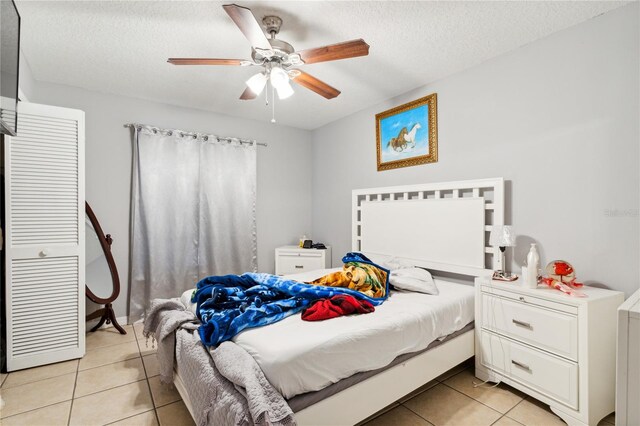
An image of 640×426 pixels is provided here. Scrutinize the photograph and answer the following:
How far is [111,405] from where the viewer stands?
1.97m

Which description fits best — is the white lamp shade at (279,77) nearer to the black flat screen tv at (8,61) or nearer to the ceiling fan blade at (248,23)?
the ceiling fan blade at (248,23)

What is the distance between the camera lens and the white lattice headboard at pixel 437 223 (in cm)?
256

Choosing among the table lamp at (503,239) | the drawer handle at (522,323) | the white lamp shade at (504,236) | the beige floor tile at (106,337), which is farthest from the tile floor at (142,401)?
the white lamp shade at (504,236)

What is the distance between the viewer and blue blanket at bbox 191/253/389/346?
65.8 inches

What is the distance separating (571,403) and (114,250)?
4.06 metres

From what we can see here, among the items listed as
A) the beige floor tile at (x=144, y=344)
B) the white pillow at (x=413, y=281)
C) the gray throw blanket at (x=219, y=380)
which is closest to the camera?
the gray throw blanket at (x=219, y=380)

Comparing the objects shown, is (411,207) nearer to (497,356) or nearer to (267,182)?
(497,356)

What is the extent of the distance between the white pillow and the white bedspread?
16 cm

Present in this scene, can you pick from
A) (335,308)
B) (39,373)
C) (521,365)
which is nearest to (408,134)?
(335,308)

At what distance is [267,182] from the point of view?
14.3 ft

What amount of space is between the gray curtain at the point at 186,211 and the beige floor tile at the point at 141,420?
5.88 ft

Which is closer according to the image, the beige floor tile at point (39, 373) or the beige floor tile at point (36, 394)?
the beige floor tile at point (36, 394)

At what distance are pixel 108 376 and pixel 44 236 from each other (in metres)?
1.21

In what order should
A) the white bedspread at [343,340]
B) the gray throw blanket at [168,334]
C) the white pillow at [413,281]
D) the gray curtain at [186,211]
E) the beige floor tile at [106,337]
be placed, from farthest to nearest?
1. the gray curtain at [186,211]
2. the beige floor tile at [106,337]
3. the white pillow at [413,281]
4. the gray throw blanket at [168,334]
5. the white bedspread at [343,340]
